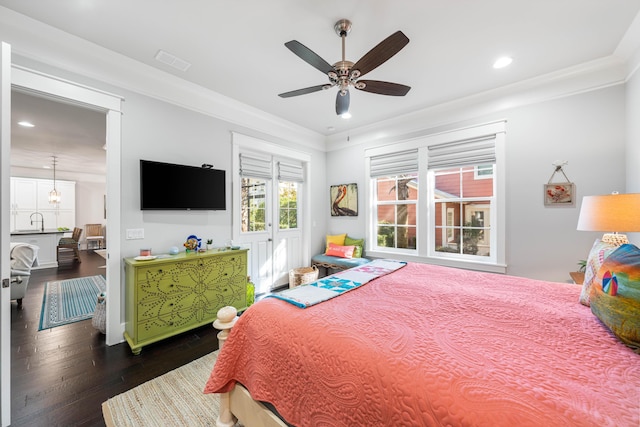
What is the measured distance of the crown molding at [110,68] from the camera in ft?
6.30

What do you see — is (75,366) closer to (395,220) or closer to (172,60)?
(172,60)

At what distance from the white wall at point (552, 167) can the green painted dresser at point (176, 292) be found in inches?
136

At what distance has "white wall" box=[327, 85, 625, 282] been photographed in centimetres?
247

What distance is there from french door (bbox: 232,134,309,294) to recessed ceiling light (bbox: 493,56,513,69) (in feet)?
9.54

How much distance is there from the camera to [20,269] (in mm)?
3311

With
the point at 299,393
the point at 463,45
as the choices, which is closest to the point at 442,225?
the point at 463,45

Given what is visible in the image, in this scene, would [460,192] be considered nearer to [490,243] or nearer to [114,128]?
[490,243]

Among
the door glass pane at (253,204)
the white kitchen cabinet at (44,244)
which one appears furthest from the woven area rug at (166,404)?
the white kitchen cabinet at (44,244)

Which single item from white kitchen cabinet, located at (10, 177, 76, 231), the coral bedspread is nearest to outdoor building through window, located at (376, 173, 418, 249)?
the coral bedspread

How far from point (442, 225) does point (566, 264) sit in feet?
4.44

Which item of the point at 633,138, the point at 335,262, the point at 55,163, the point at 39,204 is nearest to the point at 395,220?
the point at 335,262

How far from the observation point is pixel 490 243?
318 cm

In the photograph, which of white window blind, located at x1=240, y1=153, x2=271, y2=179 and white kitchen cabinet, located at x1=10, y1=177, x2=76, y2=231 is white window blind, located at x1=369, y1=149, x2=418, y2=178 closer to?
white window blind, located at x1=240, y1=153, x2=271, y2=179

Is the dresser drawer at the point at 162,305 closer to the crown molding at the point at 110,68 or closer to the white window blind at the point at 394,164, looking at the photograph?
the crown molding at the point at 110,68
